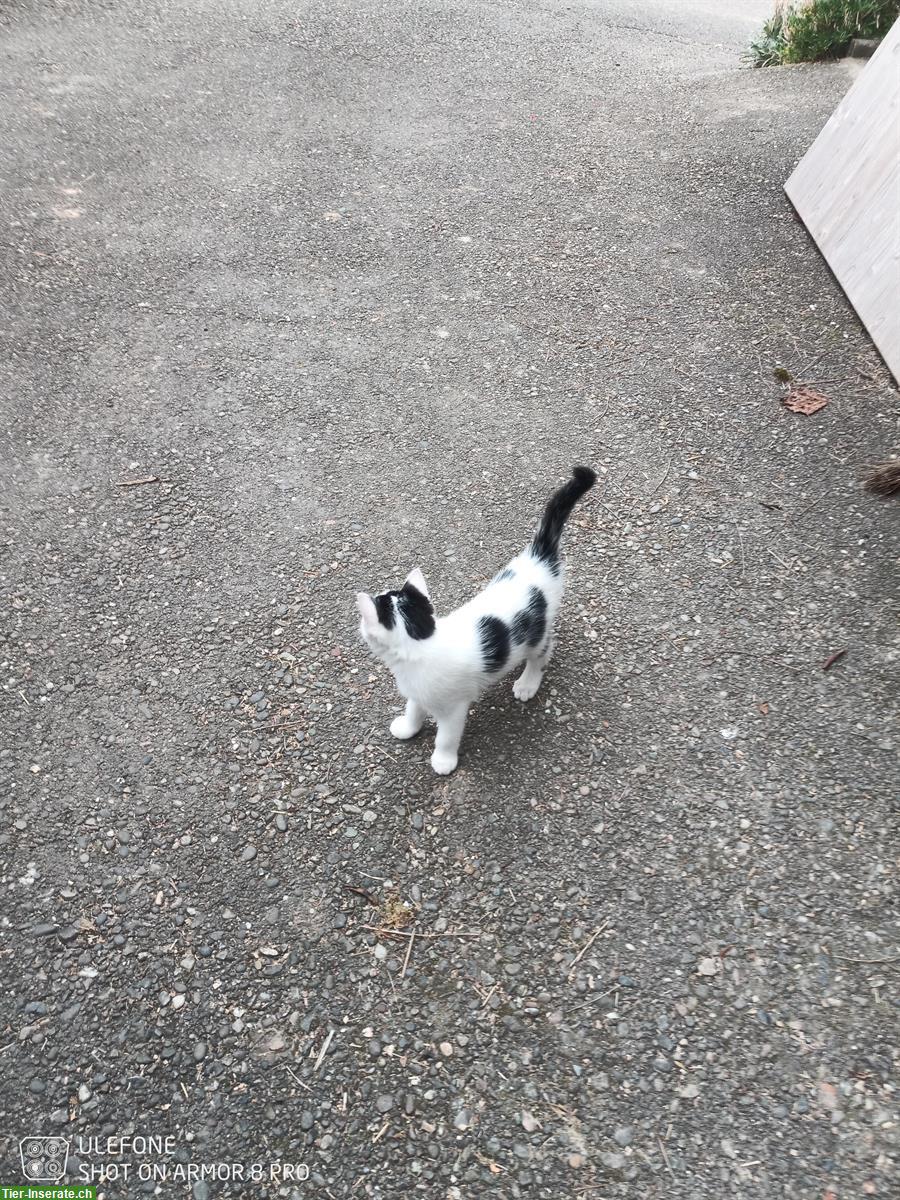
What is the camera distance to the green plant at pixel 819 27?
270 inches

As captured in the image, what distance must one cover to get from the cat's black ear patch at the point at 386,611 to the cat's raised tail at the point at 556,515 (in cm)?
62

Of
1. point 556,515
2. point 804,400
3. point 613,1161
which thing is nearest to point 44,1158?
point 613,1161

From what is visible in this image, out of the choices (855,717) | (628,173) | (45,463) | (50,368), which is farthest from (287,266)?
(855,717)

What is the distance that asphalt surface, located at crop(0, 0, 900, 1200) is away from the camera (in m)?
2.16

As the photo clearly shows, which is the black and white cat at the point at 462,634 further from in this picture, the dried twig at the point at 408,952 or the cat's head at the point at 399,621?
the dried twig at the point at 408,952

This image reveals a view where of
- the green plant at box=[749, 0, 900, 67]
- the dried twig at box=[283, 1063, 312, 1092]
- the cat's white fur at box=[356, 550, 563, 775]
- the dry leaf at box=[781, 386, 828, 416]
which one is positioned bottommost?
the dried twig at box=[283, 1063, 312, 1092]

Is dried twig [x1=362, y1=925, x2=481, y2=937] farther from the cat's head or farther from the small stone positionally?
the cat's head

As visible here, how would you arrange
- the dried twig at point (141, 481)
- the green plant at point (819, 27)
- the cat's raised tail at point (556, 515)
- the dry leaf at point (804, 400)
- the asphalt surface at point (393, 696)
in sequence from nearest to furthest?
1. the asphalt surface at point (393, 696)
2. the cat's raised tail at point (556, 515)
3. the dried twig at point (141, 481)
4. the dry leaf at point (804, 400)
5. the green plant at point (819, 27)

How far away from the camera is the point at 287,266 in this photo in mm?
4992

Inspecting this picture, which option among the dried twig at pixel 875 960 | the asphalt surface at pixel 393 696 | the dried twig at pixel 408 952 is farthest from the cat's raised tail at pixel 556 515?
the dried twig at pixel 875 960

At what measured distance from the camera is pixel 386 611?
7.72 feet

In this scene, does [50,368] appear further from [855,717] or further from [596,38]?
[596,38]

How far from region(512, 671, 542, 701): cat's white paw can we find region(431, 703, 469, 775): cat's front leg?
0.92ft

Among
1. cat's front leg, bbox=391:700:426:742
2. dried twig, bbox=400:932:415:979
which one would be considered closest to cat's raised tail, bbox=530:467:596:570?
cat's front leg, bbox=391:700:426:742
